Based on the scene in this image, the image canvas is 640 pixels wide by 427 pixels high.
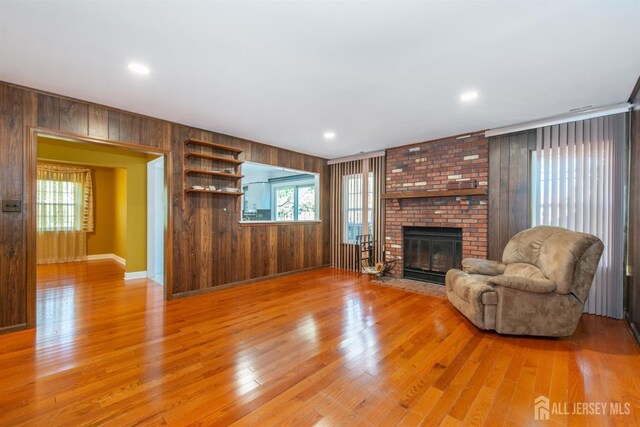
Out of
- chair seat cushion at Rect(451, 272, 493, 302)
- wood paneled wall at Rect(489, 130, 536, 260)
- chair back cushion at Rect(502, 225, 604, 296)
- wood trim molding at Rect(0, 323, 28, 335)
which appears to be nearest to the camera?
chair back cushion at Rect(502, 225, 604, 296)

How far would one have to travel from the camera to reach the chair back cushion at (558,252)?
2.58m

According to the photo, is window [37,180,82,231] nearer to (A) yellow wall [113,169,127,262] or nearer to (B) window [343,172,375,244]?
(A) yellow wall [113,169,127,262]

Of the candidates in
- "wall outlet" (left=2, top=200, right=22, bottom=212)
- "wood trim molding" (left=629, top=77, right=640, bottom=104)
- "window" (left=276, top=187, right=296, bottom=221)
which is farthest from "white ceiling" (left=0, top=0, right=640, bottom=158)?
"window" (left=276, top=187, right=296, bottom=221)

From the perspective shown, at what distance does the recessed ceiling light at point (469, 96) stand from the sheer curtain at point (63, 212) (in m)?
8.17

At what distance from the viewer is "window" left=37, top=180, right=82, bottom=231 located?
6262mm

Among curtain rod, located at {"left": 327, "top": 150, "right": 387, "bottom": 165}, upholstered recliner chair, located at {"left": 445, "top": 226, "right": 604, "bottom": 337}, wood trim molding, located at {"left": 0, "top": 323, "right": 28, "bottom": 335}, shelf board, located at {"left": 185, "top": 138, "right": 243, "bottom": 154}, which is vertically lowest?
wood trim molding, located at {"left": 0, "top": 323, "right": 28, "bottom": 335}

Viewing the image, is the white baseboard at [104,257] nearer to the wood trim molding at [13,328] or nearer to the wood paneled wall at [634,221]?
the wood trim molding at [13,328]

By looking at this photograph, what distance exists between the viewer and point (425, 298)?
388 cm

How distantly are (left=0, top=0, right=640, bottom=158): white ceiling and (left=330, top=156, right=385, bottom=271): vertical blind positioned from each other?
2.05 meters

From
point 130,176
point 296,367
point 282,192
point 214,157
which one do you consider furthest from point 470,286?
point 130,176

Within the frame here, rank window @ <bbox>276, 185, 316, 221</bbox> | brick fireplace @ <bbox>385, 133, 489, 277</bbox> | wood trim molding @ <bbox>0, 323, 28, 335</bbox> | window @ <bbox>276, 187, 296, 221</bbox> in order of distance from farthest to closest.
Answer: window @ <bbox>276, 187, 296, 221</bbox> → window @ <bbox>276, 185, 316, 221</bbox> → brick fireplace @ <bbox>385, 133, 489, 277</bbox> → wood trim molding @ <bbox>0, 323, 28, 335</bbox>

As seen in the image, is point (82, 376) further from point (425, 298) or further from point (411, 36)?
point (425, 298)

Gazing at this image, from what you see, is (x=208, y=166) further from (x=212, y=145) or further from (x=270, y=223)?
(x=270, y=223)

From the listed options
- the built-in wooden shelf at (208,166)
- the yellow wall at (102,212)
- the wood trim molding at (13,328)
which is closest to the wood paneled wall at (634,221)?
the built-in wooden shelf at (208,166)
